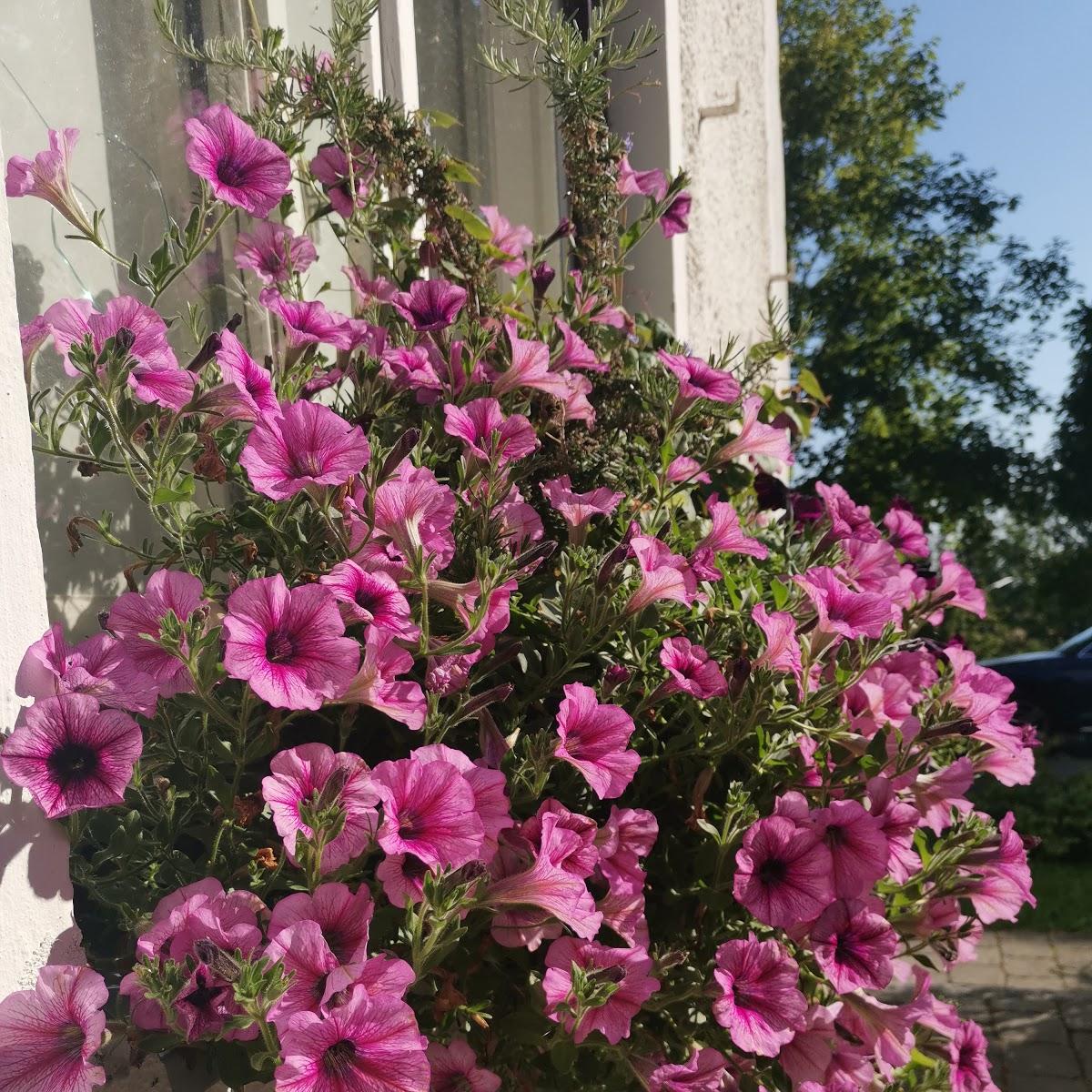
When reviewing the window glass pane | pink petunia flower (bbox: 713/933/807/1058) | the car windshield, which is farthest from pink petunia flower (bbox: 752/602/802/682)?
the car windshield

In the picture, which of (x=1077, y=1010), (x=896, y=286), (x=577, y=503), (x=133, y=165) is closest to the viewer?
(x=577, y=503)

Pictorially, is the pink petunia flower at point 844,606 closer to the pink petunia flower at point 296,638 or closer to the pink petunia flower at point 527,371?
the pink petunia flower at point 527,371

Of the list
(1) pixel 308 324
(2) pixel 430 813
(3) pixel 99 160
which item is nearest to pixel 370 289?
(1) pixel 308 324

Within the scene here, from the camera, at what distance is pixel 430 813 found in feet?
3.51

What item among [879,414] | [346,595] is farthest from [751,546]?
[879,414]

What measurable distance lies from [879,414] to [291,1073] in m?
15.1

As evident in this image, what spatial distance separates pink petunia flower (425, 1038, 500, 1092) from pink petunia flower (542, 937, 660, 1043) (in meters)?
0.10

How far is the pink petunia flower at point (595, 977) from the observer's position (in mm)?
1182

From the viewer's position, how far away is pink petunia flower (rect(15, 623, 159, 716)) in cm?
100

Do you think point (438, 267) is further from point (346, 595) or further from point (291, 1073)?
point (291, 1073)

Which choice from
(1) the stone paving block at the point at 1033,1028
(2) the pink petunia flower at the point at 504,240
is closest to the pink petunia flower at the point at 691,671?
(2) the pink petunia flower at the point at 504,240

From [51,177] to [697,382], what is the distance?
932 millimetres

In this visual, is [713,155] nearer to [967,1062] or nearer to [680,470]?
[680,470]

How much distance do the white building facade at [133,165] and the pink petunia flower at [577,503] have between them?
0.64 meters
